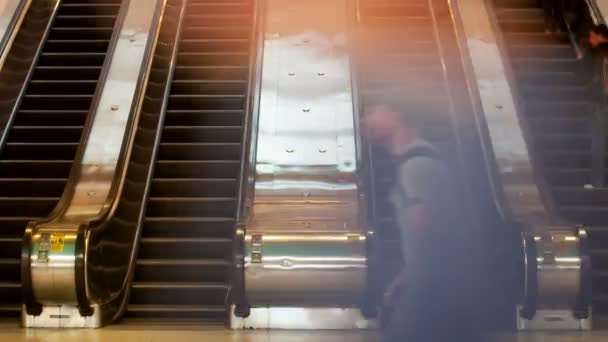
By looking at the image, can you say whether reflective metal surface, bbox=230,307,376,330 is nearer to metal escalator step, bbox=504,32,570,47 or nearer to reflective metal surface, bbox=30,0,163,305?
reflective metal surface, bbox=30,0,163,305

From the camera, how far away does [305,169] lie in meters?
7.29

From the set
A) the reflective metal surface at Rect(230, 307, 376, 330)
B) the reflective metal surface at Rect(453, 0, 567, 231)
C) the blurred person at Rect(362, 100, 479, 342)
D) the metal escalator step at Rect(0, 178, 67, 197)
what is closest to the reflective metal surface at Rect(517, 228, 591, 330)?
the reflective metal surface at Rect(453, 0, 567, 231)

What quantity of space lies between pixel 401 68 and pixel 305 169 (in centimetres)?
253

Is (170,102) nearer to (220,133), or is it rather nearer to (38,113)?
(220,133)

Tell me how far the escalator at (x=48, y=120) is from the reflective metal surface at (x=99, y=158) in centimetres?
47

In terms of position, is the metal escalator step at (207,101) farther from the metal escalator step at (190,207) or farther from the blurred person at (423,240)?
the blurred person at (423,240)

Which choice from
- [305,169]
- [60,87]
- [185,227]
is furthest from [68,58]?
[305,169]

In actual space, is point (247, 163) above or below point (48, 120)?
below

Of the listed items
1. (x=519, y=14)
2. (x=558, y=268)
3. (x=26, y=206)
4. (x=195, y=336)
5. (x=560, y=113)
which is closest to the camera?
(x=195, y=336)

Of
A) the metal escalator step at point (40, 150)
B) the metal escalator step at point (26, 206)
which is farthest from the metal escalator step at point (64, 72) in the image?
the metal escalator step at point (26, 206)

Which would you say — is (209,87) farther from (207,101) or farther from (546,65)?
(546,65)

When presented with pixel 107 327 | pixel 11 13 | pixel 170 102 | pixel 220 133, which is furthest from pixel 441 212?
pixel 11 13

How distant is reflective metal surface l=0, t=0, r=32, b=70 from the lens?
29.4ft

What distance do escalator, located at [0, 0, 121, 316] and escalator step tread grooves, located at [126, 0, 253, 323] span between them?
0.90 meters
